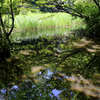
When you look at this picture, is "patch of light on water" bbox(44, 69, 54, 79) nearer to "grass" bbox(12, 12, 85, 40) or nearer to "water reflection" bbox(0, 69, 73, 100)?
"water reflection" bbox(0, 69, 73, 100)

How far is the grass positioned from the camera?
543 cm

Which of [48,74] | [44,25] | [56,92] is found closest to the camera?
[56,92]

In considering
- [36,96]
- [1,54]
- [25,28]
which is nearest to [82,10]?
[25,28]

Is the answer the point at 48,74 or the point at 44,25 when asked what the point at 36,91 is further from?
the point at 44,25

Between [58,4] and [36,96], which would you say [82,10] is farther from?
[36,96]

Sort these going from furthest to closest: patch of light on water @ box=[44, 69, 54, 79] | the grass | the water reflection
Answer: the grass < patch of light on water @ box=[44, 69, 54, 79] < the water reflection

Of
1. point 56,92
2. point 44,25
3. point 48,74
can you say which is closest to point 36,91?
point 56,92

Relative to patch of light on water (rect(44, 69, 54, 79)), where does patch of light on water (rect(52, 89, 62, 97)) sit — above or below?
below

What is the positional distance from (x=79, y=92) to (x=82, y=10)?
129 inches

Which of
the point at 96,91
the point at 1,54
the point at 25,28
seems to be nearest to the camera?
the point at 96,91

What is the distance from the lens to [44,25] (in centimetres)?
588

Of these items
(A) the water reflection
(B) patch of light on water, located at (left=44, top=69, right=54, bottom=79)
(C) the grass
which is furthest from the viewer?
(C) the grass

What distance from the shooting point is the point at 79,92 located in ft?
4.72

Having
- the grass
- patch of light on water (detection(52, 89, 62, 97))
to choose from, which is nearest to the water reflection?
patch of light on water (detection(52, 89, 62, 97))
